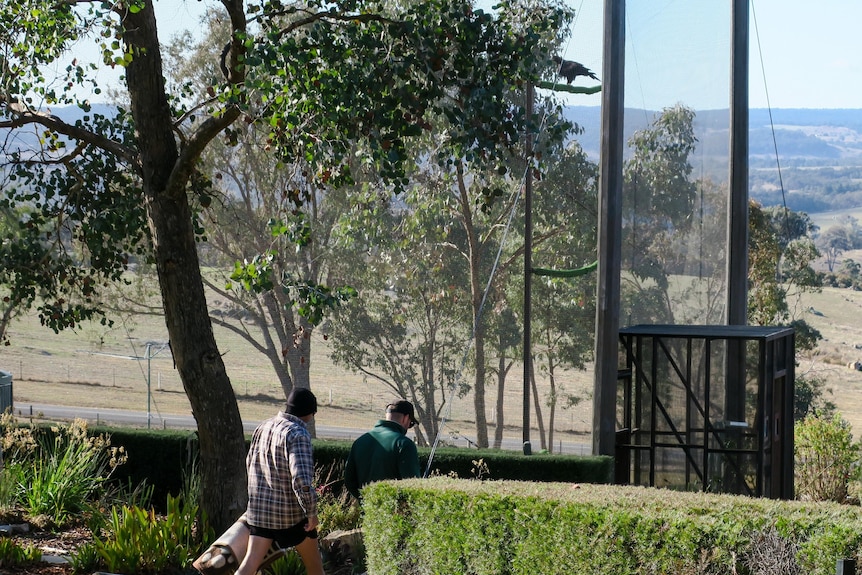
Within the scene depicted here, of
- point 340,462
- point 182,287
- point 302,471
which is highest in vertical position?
point 182,287

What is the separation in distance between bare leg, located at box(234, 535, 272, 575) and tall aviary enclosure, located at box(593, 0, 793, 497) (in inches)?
202

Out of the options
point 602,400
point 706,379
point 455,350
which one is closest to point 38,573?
point 602,400

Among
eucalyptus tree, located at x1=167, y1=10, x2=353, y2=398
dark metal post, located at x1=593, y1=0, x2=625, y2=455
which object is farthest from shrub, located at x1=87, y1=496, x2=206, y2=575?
eucalyptus tree, located at x1=167, y1=10, x2=353, y2=398

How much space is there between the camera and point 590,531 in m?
5.18

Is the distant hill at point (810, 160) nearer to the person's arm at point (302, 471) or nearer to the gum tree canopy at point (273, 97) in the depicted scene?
the gum tree canopy at point (273, 97)

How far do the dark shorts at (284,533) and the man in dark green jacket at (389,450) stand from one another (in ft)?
2.49

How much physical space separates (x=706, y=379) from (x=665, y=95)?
127 inches

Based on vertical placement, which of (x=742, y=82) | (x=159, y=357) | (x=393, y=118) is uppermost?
(x=742, y=82)

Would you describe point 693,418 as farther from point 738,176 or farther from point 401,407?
point 401,407

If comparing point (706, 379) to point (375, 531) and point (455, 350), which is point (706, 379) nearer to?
point (375, 531)

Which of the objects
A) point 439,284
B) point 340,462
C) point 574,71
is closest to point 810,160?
point 439,284

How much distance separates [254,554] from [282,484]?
448mm

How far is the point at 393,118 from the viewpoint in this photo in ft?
24.9

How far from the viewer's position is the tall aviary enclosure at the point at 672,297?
1029 centimetres
